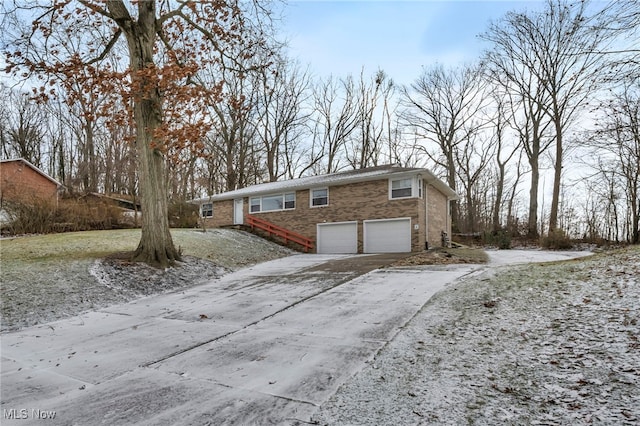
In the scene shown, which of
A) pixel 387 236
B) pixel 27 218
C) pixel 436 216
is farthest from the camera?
pixel 436 216

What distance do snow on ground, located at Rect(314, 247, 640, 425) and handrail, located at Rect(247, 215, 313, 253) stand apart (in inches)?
525

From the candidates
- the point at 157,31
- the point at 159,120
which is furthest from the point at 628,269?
the point at 157,31

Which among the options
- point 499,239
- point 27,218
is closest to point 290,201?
point 27,218

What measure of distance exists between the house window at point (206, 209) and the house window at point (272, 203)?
4.02 m

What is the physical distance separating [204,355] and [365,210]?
44.5ft

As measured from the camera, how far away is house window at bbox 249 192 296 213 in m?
20.0

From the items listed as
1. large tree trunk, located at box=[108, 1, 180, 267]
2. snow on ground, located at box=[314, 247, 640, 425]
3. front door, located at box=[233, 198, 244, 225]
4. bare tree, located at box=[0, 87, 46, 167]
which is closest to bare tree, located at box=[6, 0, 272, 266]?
large tree trunk, located at box=[108, 1, 180, 267]

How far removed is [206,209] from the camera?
957 inches

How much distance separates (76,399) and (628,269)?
767 cm

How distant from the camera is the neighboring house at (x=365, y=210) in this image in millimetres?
15930

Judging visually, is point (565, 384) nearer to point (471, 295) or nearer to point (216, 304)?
point (471, 295)

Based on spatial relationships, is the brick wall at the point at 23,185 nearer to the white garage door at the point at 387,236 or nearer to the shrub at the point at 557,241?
the white garage door at the point at 387,236

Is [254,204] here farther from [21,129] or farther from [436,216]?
[21,129]

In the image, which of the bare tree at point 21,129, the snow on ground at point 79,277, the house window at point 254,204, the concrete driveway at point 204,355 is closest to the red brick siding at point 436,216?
the snow on ground at point 79,277
